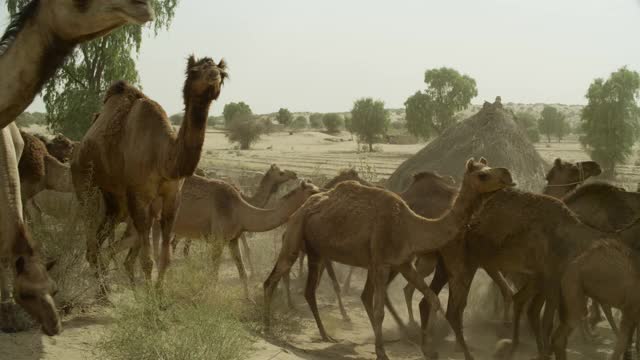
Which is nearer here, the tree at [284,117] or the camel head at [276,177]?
the camel head at [276,177]

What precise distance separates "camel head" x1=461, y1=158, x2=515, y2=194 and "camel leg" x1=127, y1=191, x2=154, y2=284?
336cm

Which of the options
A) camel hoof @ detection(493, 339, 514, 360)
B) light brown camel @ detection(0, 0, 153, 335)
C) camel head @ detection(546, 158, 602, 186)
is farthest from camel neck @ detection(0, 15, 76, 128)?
camel head @ detection(546, 158, 602, 186)

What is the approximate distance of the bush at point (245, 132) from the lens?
54281mm

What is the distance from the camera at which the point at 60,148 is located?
13250 millimetres

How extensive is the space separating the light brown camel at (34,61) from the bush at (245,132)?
4982 centimetres

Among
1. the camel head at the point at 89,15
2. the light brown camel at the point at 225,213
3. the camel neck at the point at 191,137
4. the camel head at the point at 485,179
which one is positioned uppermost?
the camel head at the point at 89,15

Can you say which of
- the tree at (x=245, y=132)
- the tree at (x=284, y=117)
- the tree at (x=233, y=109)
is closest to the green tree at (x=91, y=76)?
the tree at (x=245, y=132)

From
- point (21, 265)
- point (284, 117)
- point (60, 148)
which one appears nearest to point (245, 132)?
point (284, 117)

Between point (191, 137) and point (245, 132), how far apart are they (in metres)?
47.1

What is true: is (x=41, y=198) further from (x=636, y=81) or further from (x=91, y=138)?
(x=636, y=81)

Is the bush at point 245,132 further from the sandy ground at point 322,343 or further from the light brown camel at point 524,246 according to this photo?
the light brown camel at point 524,246

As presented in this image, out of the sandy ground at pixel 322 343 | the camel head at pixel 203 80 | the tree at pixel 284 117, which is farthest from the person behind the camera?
the tree at pixel 284 117

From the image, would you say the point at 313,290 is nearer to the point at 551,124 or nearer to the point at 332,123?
the point at 551,124

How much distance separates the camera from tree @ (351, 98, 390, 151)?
58094 mm
